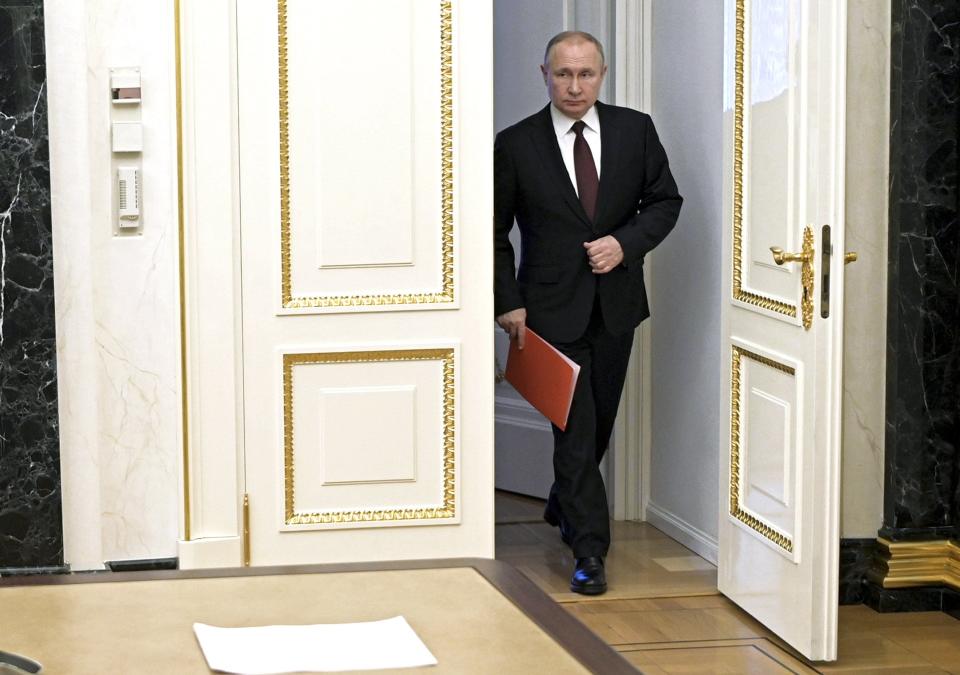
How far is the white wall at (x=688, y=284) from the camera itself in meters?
4.52

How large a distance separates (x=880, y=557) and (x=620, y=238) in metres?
1.18

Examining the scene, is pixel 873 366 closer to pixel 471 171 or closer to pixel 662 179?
pixel 662 179

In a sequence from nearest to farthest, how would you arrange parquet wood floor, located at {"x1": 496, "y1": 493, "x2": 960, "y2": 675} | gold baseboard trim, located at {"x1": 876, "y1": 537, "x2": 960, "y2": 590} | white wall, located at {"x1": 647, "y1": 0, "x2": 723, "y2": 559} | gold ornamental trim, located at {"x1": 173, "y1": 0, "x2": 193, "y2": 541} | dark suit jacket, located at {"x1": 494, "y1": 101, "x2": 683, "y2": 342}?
1. parquet wood floor, located at {"x1": 496, "y1": 493, "x2": 960, "y2": 675}
2. gold ornamental trim, located at {"x1": 173, "y1": 0, "x2": 193, "y2": 541}
3. gold baseboard trim, located at {"x1": 876, "y1": 537, "x2": 960, "y2": 590}
4. dark suit jacket, located at {"x1": 494, "y1": 101, "x2": 683, "y2": 342}
5. white wall, located at {"x1": 647, "y1": 0, "x2": 723, "y2": 559}

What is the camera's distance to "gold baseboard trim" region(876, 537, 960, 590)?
4.00m

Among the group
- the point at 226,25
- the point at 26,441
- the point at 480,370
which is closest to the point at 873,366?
the point at 480,370

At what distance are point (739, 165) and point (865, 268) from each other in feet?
1.62

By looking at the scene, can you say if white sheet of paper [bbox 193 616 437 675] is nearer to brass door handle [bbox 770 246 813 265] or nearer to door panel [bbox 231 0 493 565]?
brass door handle [bbox 770 246 813 265]

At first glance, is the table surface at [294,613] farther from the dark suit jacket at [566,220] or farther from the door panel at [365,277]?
the dark suit jacket at [566,220]

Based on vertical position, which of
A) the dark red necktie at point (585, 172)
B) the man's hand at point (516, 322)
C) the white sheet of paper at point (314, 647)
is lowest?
the white sheet of paper at point (314, 647)

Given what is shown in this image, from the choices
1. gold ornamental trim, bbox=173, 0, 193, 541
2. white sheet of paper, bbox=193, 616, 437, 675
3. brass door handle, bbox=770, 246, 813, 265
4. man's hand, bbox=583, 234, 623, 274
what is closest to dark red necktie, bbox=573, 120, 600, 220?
man's hand, bbox=583, 234, 623, 274

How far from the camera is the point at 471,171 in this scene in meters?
3.88

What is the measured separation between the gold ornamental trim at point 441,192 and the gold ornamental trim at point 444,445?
140mm

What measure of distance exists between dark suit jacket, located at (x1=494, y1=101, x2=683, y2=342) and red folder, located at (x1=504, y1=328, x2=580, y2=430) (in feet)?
0.22

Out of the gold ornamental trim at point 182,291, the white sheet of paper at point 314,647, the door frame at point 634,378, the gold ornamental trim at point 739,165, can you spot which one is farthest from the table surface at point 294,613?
the door frame at point 634,378
